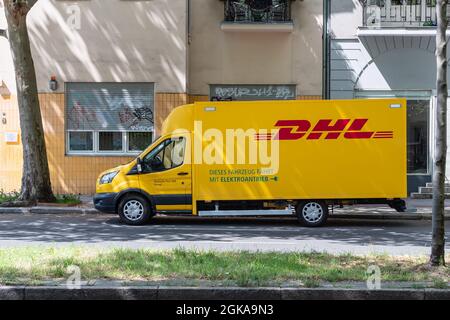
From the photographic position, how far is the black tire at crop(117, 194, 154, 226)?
13688mm

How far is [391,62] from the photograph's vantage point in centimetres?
1977

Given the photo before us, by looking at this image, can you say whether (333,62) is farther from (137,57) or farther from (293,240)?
(293,240)

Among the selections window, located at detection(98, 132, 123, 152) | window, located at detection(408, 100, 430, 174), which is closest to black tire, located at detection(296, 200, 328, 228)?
window, located at detection(408, 100, 430, 174)

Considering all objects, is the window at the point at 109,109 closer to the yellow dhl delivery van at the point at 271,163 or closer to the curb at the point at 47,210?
the curb at the point at 47,210

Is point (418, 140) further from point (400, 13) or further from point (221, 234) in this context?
point (221, 234)

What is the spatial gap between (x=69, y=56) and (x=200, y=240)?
1048cm

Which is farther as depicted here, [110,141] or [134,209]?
[110,141]

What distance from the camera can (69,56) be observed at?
63.8 feet

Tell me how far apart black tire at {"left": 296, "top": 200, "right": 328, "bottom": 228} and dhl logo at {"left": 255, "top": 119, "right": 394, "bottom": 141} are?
1.46 m

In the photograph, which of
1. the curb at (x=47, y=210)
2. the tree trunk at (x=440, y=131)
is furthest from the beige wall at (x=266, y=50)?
the tree trunk at (x=440, y=131)

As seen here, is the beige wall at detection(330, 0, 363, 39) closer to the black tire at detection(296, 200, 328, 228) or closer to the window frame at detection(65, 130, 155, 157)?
the window frame at detection(65, 130, 155, 157)

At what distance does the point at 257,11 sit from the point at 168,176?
26.7 ft

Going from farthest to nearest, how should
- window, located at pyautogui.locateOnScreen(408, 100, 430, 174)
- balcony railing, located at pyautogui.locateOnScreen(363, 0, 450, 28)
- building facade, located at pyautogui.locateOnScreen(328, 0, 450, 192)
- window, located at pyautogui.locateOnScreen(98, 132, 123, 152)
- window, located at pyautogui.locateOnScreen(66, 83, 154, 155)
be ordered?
1. window, located at pyautogui.locateOnScreen(408, 100, 430, 174)
2. window, located at pyautogui.locateOnScreen(98, 132, 123, 152)
3. window, located at pyautogui.locateOnScreen(66, 83, 154, 155)
4. building facade, located at pyautogui.locateOnScreen(328, 0, 450, 192)
5. balcony railing, located at pyautogui.locateOnScreen(363, 0, 450, 28)

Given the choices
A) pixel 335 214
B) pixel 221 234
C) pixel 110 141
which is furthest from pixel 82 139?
pixel 221 234
